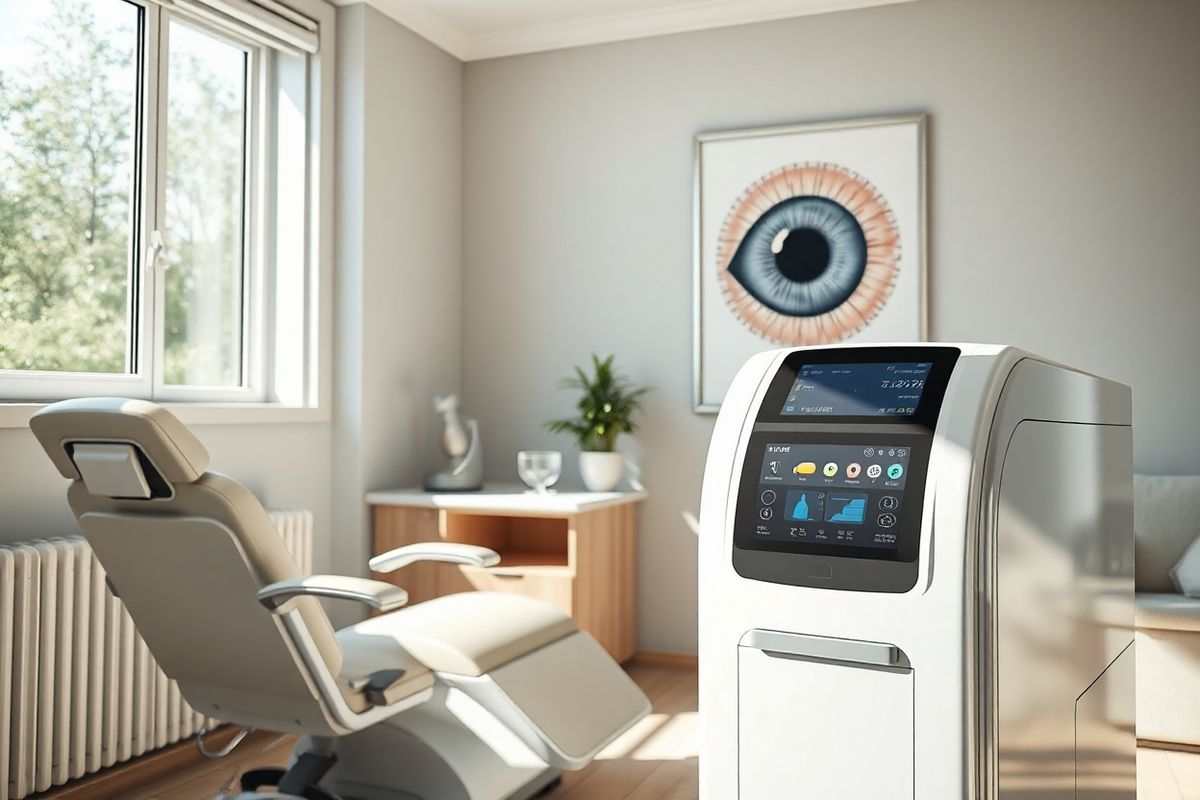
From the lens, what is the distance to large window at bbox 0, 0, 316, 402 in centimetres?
271

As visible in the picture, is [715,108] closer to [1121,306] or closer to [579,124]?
[579,124]

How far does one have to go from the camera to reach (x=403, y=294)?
3.84 m

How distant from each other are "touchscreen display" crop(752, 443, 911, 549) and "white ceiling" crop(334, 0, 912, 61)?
3.01 m

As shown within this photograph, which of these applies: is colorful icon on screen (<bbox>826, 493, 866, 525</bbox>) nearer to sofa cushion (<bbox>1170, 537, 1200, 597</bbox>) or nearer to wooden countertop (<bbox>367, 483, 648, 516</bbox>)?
wooden countertop (<bbox>367, 483, 648, 516</bbox>)

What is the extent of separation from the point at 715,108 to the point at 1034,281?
1306 millimetres

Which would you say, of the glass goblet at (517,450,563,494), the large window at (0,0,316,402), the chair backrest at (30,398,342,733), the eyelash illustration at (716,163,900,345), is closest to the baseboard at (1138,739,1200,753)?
the eyelash illustration at (716,163,900,345)

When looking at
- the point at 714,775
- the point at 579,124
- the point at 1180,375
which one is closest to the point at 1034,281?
the point at 1180,375

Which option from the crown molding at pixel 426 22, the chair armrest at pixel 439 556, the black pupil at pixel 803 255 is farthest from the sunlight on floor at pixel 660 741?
the crown molding at pixel 426 22

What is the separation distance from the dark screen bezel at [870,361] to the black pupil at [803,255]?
2.57 meters

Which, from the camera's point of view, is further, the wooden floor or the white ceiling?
the white ceiling

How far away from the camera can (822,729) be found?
1.07 m

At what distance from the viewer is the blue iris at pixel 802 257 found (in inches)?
143

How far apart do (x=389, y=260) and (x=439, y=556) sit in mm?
1617

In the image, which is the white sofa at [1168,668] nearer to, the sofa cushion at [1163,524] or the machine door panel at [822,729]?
the sofa cushion at [1163,524]
